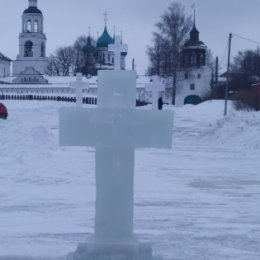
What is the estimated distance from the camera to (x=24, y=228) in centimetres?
734

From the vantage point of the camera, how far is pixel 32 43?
8981 cm

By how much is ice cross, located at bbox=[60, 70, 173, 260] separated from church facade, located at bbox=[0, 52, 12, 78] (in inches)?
4019

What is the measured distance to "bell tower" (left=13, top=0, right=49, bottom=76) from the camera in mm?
88250

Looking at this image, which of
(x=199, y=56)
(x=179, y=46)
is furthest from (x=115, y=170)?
(x=199, y=56)

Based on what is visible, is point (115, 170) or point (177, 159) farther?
point (177, 159)

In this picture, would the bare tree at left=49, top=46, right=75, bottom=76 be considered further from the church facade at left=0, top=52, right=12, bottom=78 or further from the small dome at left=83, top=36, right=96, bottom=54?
the church facade at left=0, top=52, right=12, bottom=78

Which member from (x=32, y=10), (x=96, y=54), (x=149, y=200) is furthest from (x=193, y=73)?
(x=149, y=200)

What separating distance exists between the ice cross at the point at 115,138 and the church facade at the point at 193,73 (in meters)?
58.7

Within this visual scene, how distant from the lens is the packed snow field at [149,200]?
6.61 metres

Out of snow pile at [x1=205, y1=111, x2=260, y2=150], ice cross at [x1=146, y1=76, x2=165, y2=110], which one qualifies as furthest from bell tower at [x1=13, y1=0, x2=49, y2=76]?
ice cross at [x1=146, y1=76, x2=165, y2=110]

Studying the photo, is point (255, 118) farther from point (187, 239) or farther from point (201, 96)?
point (201, 96)

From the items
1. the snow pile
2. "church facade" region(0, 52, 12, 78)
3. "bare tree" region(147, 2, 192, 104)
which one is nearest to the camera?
the snow pile

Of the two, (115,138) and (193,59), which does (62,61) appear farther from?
(115,138)

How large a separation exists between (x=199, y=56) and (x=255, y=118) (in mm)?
45036
